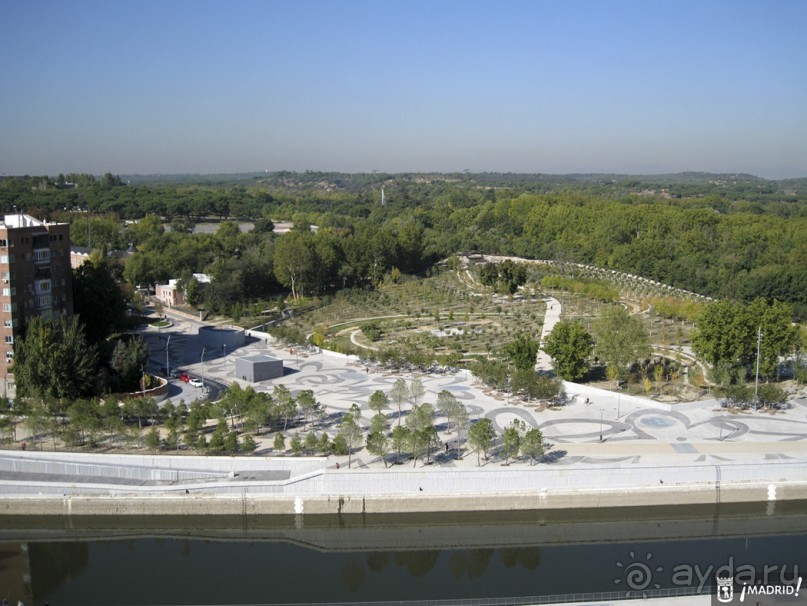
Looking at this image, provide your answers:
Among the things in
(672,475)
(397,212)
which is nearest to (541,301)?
(672,475)

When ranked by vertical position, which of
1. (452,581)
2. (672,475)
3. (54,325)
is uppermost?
(54,325)

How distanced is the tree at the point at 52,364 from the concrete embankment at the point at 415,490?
157 inches

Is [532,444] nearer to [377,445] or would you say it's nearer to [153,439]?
[377,445]

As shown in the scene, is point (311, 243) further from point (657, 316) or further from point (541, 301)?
point (657, 316)

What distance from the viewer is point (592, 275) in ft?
160

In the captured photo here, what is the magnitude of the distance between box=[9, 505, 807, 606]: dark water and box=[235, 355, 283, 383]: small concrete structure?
8.76 meters

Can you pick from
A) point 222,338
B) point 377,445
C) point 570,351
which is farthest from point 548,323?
point 377,445

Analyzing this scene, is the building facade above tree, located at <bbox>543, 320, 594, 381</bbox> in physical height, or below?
above

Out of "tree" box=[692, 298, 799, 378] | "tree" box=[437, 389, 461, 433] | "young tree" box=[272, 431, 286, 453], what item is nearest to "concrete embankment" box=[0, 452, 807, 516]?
"young tree" box=[272, 431, 286, 453]

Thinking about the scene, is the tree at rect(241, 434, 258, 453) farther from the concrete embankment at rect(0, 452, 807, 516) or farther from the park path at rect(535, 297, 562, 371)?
the park path at rect(535, 297, 562, 371)

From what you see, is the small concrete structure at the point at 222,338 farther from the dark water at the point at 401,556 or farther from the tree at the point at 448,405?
the dark water at the point at 401,556

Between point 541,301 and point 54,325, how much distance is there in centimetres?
2536
